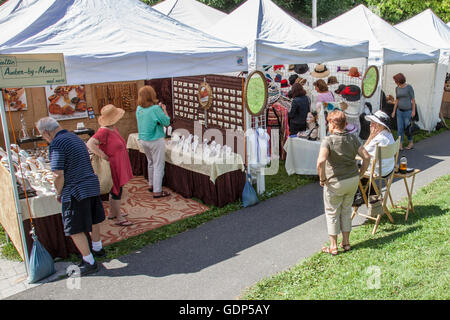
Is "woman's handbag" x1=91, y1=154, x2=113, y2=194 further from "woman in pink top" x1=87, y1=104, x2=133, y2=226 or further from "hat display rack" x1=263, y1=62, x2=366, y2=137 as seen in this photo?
"hat display rack" x1=263, y1=62, x2=366, y2=137

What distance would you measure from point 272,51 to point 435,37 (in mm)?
7219

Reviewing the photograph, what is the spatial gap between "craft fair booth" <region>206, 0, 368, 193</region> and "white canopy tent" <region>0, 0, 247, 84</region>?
676 mm

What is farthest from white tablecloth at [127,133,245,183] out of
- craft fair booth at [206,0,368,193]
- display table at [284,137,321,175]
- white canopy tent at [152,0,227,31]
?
white canopy tent at [152,0,227,31]

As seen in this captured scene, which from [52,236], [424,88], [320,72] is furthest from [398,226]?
[424,88]

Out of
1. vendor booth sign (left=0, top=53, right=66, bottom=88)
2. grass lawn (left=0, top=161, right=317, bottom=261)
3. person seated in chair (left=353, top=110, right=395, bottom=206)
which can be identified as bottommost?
grass lawn (left=0, top=161, right=317, bottom=261)

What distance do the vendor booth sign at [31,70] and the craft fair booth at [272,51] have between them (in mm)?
2808

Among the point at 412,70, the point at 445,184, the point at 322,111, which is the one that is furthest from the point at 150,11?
the point at 412,70

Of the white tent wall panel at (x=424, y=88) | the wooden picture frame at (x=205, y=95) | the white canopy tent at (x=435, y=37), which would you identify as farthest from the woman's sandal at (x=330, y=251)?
the white tent wall panel at (x=424, y=88)

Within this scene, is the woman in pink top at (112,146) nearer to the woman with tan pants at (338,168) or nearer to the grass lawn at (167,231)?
the grass lawn at (167,231)

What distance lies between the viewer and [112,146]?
16.2 ft

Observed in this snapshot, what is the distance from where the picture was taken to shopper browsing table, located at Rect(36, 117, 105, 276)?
387 centimetres

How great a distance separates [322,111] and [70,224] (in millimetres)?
4682

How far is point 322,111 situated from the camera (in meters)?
7.02
